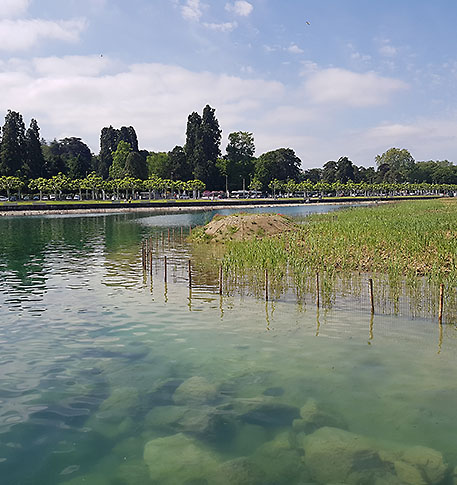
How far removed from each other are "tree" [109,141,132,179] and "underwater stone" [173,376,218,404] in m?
145

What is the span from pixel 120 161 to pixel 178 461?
164038 millimetres

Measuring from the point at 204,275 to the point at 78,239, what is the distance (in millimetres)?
27788

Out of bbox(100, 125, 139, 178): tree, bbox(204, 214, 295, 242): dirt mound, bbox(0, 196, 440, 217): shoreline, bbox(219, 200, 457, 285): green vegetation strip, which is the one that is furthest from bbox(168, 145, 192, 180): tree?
bbox(219, 200, 457, 285): green vegetation strip

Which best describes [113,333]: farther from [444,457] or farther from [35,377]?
[444,457]

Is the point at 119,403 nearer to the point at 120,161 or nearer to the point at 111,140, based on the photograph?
the point at 120,161

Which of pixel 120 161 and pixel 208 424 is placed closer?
pixel 208 424

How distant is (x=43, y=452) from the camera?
34.3 ft

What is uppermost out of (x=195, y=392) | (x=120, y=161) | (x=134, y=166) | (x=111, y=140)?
(x=111, y=140)

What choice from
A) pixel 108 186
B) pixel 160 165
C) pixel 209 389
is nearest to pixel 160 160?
pixel 160 165

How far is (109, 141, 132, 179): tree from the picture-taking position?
15766 centimetres

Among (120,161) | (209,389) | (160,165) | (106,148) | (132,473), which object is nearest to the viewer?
(132,473)

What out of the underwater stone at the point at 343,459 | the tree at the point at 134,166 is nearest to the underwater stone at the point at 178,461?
the underwater stone at the point at 343,459

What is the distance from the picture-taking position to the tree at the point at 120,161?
158 m

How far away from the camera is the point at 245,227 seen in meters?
46.7
